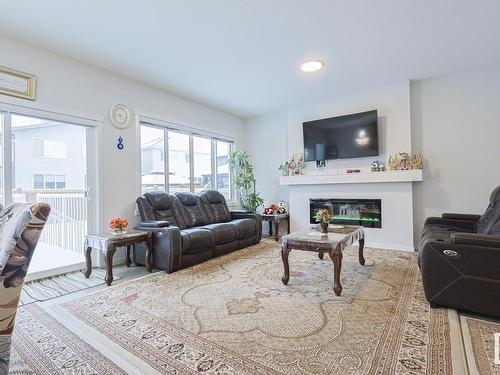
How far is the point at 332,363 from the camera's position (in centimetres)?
159

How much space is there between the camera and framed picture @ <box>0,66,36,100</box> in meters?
2.84

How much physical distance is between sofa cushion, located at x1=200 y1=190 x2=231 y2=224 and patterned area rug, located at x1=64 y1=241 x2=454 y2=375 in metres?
1.47

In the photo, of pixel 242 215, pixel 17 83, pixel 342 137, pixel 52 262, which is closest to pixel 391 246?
pixel 342 137

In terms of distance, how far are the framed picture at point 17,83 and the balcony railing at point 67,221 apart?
3.93ft

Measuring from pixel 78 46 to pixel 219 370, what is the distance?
11.6 ft

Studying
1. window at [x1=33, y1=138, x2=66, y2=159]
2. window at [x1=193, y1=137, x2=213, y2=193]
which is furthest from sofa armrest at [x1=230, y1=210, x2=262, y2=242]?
window at [x1=33, y1=138, x2=66, y2=159]

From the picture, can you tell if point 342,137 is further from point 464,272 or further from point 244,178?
point 464,272

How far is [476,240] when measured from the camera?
2096 millimetres

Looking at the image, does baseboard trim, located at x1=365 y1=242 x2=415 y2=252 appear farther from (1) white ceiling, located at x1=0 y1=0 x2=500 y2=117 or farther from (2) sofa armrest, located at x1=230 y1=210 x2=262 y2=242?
(1) white ceiling, located at x1=0 y1=0 x2=500 y2=117

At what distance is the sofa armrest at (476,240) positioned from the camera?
6.68 ft

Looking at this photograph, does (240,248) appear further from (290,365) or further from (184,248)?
(290,365)

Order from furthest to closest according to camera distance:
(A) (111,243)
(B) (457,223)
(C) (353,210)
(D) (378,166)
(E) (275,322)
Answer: (C) (353,210) < (D) (378,166) < (B) (457,223) < (A) (111,243) < (E) (275,322)

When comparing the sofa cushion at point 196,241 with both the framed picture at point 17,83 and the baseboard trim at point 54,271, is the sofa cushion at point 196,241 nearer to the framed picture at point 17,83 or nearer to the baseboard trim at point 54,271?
the baseboard trim at point 54,271

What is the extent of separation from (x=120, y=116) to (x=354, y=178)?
377 cm
